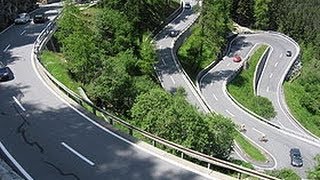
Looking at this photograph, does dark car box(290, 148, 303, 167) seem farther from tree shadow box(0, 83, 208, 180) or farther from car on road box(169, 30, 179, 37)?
car on road box(169, 30, 179, 37)

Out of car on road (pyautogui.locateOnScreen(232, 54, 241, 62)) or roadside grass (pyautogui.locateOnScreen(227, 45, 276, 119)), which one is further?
car on road (pyautogui.locateOnScreen(232, 54, 241, 62))

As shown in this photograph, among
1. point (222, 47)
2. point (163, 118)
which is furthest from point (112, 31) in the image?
point (222, 47)

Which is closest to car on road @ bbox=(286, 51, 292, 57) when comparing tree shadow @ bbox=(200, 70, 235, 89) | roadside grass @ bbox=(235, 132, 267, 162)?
tree shadow @ bbox=(200, 70, 235, 89)

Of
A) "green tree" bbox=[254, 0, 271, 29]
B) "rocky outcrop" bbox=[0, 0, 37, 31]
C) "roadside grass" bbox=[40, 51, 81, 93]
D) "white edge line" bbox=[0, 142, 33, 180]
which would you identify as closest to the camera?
"white edge line" bbox=[0, 142, 33, 180]

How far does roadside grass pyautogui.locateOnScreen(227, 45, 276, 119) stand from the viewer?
62594 millimetres

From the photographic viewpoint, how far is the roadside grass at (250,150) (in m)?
45.7

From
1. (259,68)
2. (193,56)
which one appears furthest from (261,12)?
(193,56)

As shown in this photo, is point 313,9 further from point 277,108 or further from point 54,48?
point 54,48

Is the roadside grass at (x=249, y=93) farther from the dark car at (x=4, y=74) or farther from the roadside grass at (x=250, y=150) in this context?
the dark car at (x=4, y=74)

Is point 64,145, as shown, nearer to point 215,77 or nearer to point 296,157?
point 296,157

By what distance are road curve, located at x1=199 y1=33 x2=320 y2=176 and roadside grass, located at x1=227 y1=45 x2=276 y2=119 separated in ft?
4.80

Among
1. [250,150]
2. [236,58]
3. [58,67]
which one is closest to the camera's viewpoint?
[58,67]

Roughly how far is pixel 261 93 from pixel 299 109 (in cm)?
614

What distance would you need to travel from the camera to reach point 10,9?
56188mm
